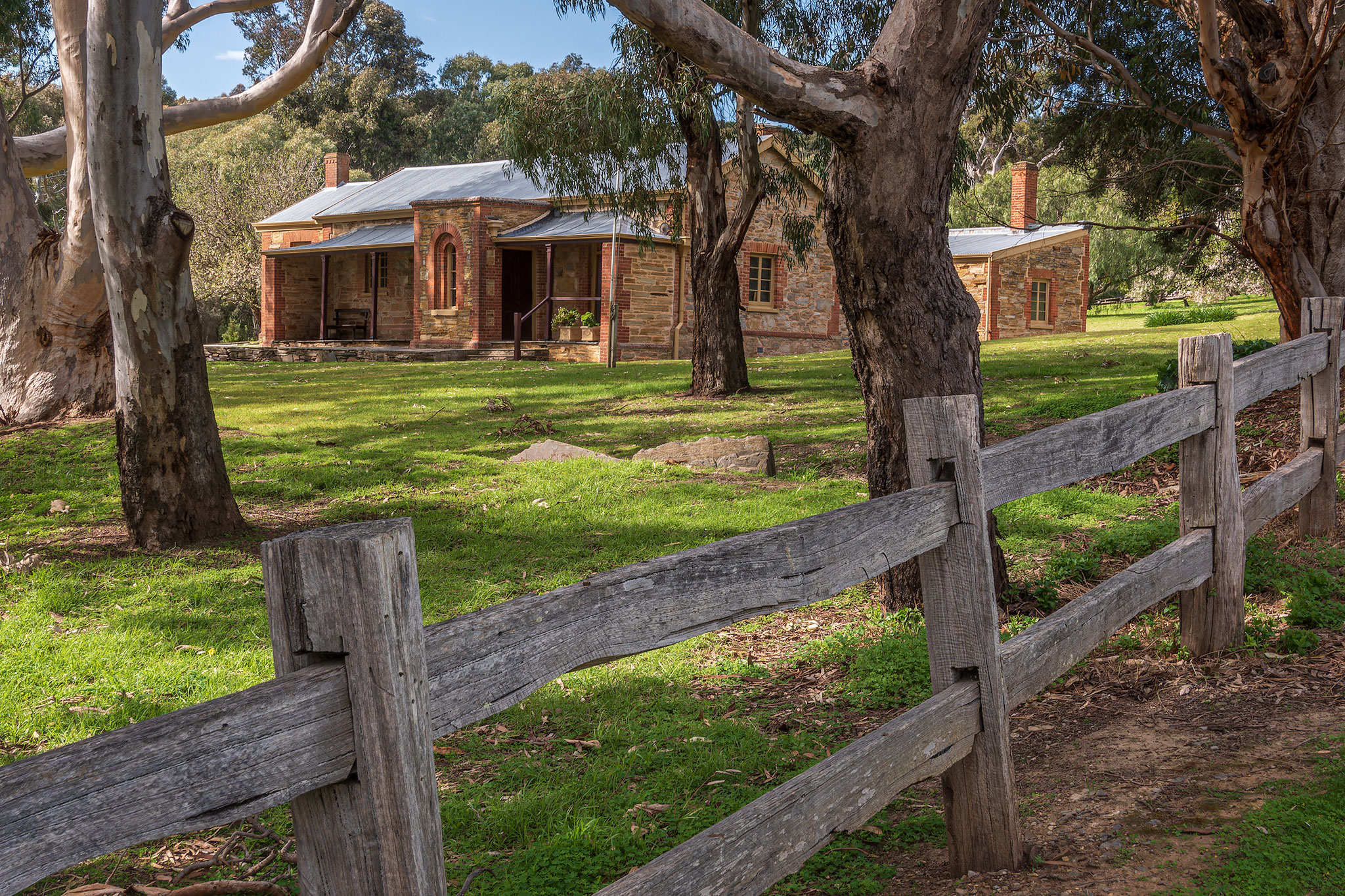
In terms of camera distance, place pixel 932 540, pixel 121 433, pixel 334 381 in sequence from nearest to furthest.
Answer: pixel 932 540
pixel 121 433
pixel 334 381

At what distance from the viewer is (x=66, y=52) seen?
9.45m

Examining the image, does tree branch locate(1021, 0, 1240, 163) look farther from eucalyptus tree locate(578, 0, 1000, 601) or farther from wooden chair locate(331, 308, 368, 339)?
wooden chair locate(331, 308, 368, 339)

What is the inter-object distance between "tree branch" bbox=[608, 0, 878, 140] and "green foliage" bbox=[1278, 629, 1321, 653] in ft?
10.6

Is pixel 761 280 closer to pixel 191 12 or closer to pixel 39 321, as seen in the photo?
pixel 191 12

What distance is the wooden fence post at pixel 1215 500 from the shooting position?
182 inches

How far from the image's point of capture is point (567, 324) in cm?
2702

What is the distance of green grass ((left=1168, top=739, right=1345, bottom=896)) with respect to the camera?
290cm

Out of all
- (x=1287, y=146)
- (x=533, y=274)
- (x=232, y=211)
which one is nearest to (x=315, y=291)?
(x=232, y=211)

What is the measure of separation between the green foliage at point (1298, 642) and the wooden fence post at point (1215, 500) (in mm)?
225

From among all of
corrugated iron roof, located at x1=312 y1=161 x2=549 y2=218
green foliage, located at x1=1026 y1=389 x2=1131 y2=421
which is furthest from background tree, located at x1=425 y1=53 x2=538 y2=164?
green foliage, located at x1=1026 y1=389 x2=1131 y2=421

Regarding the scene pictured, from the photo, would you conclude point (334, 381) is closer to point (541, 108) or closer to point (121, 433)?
point (541, 108)

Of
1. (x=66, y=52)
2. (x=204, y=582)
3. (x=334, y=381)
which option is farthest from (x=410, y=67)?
(x=204, y=582)

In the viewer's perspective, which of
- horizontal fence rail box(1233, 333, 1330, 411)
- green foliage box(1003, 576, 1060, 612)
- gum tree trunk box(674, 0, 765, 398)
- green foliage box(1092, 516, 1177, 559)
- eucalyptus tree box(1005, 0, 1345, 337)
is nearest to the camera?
horizontal fence rail box(1233, 333, 1330, 411)

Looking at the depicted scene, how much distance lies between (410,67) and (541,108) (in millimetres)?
46438
